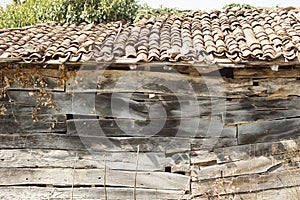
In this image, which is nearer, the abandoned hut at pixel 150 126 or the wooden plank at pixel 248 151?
the abandoned hut at pixel 150 126

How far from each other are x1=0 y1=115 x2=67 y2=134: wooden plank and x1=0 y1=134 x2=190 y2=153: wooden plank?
0.08m

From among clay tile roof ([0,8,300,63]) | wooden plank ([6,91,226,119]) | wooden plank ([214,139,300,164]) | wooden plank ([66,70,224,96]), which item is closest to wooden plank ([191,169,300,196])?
wooden plank ([214,139,300,164])

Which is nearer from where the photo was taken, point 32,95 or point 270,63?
point 270,63

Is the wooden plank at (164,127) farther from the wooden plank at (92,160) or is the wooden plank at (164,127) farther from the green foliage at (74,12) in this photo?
the green foliage at (74,12)

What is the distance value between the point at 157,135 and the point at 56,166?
160 centimetres

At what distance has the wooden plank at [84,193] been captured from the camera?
629cm

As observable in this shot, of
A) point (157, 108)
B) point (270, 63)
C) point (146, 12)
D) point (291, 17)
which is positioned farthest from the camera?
point (146, 12)

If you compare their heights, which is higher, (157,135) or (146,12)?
(146,12)

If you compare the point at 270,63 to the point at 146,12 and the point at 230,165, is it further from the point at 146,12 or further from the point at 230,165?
the point at 146,12

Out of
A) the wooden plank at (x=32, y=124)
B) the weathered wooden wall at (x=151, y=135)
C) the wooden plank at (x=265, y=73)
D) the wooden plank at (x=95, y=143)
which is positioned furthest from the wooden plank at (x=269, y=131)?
the wooden plank at (x=32, y=124)

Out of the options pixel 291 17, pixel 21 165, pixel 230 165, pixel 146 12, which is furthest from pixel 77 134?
pixel 146 12

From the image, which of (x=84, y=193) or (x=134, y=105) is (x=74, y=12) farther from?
(x=84, y=193)

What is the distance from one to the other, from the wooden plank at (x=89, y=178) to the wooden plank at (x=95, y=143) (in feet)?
1.15

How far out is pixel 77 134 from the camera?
6.27m
